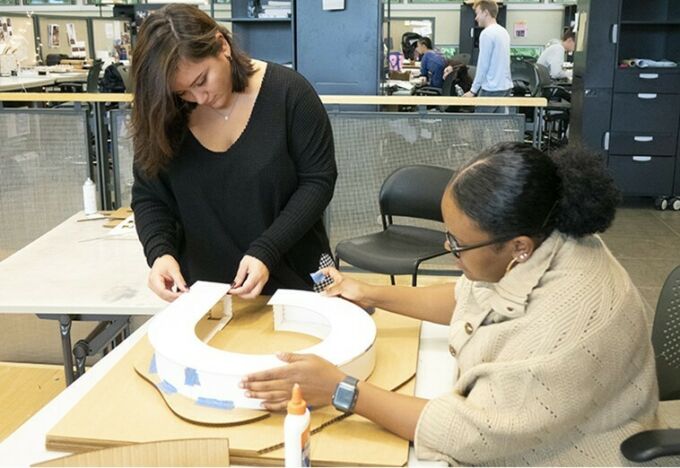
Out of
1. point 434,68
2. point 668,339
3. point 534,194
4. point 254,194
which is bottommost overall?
point 668,339

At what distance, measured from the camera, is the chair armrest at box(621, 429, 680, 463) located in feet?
3.89

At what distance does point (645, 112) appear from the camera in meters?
5.68

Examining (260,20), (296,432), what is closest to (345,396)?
(296,432)

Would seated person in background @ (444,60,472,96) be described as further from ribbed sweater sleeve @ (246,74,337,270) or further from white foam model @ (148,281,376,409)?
white foam model @ (148,281,376,409)

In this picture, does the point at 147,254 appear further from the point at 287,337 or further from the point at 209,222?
the point at 287,337

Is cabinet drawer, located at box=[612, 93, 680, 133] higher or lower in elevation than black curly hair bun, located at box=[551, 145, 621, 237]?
lower

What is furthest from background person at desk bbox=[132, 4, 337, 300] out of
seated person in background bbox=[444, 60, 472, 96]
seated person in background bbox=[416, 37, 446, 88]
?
seated person in background bbox=[416, 37, 446, 88]

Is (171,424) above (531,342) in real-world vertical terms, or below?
below

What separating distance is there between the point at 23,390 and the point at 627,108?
193 inches

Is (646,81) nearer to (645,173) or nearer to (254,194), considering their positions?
(645,173)

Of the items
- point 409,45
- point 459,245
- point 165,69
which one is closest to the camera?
point 459,245

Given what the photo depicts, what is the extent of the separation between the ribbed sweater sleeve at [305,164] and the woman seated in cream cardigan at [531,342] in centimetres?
56

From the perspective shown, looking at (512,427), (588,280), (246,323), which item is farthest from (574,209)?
(246,323)

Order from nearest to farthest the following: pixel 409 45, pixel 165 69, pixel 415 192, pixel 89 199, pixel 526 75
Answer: pixel 165 69
pixel 89 199
pixel 415 192
pixel 526 75
pixel 409 45
